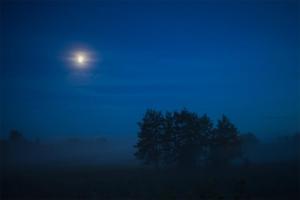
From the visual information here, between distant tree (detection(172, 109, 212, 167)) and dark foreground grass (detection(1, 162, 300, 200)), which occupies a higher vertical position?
distant tree (detection(172, 109, 212, 167))

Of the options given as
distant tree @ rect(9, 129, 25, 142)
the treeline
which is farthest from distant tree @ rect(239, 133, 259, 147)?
distant tree @ rect(9, 129, 25, 142)

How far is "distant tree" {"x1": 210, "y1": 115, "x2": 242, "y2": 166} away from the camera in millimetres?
7750

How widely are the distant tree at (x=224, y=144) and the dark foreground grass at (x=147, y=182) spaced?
18 cm

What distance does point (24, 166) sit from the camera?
7.80m

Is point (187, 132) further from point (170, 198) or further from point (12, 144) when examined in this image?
point (12, 144)

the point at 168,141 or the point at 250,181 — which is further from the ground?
the point at 168,141

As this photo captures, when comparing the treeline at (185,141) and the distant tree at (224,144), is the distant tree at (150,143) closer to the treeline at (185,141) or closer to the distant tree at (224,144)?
the treeline at (185,141)

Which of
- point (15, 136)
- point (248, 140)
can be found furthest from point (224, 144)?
point (15, 136)

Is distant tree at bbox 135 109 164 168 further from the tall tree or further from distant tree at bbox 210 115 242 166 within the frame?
distant tree at bbox 210 115 242 166

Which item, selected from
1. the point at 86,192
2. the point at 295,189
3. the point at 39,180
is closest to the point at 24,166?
the point at 39,180

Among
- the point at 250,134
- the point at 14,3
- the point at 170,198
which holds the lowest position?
the point at 170,198

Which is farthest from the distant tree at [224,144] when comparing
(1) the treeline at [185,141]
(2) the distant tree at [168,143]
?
(2) the distant tree at [168,143]

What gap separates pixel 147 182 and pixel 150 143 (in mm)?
644

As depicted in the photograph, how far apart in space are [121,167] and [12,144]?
6.09 feet
